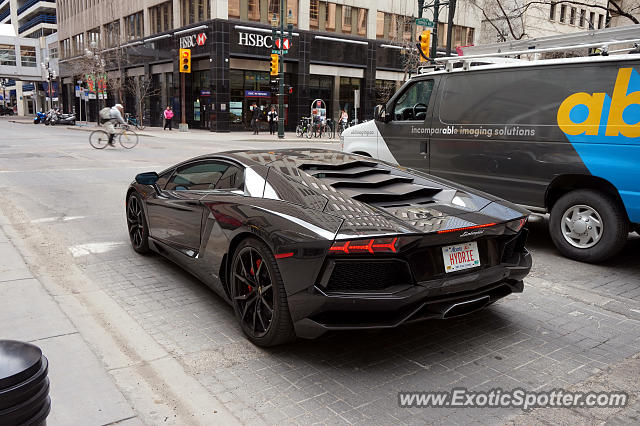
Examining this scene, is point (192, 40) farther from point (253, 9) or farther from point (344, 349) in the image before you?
point (344, 349)

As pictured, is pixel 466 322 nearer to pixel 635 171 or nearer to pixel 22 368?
pixel 635 171

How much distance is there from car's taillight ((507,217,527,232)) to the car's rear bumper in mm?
505

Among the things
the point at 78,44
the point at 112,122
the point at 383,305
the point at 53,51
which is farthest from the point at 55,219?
the point at 53,51

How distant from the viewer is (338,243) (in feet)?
10.5

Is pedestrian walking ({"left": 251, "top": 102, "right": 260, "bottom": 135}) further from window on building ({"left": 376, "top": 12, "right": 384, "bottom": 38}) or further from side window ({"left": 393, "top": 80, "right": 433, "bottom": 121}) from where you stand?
side window ({"left": 393, "top": 80, "right": 433, "bottom": 121})

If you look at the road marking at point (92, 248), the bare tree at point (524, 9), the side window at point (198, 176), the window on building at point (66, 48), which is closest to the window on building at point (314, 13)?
the bare tree at point (524, 9)

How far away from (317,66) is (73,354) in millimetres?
39789

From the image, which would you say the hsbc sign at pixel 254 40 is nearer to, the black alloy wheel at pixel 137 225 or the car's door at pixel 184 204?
the black alloy wheel at pixel 137 225

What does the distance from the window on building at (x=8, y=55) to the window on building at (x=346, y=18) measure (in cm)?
7346

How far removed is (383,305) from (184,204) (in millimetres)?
2352

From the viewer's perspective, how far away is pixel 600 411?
120 inches

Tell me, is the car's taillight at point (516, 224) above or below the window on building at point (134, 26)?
below

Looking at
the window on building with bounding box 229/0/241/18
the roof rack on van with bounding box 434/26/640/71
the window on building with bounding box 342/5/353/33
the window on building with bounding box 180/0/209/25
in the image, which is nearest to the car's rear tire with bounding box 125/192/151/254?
the roof rack on van with bounding box 434/26/640/71

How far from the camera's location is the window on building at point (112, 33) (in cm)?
4968
